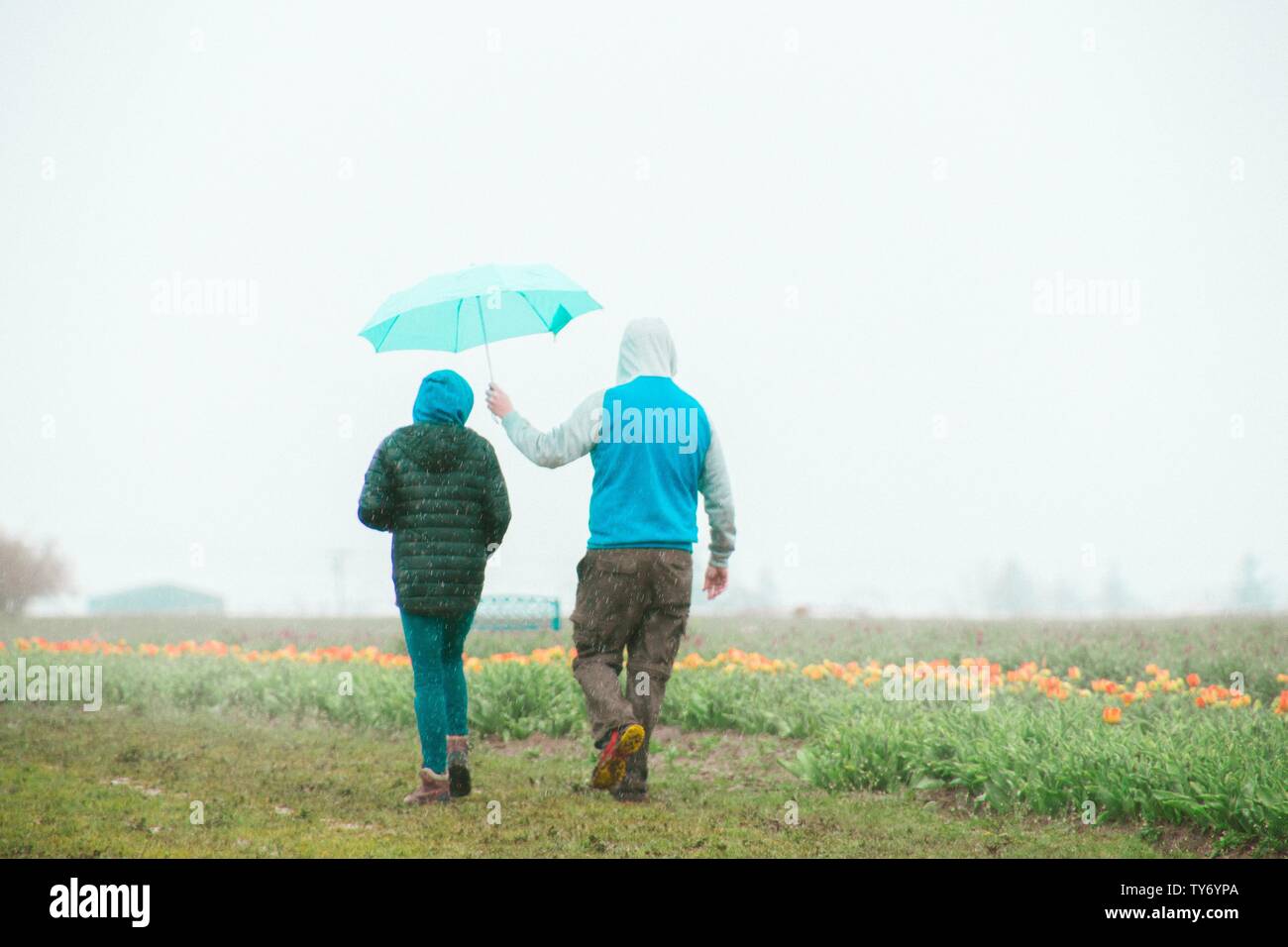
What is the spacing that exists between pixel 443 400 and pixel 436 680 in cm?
147

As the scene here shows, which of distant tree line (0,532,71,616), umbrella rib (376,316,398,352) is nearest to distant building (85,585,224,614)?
distant tree line (0,532,71,616)

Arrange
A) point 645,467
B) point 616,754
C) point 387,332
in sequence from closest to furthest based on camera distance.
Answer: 1. point 616,754
2. point 645,467
3. point 387,332

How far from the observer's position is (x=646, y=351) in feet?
20.4

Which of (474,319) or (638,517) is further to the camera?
(474,319)

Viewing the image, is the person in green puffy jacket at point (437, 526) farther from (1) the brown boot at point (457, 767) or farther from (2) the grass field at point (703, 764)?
(2) the grass field at point (703, 764)

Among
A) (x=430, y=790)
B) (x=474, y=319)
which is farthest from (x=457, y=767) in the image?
(x=474, y=319)

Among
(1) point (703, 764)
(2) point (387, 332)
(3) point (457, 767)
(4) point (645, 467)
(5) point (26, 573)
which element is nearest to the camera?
(4) point (645, 467)

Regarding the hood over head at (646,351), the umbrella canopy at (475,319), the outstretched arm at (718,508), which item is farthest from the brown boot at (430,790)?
the umbrella canopy at (475,319)

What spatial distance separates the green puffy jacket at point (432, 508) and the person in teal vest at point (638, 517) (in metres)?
0.31

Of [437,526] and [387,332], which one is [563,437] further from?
[387,332]

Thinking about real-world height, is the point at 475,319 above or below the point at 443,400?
above

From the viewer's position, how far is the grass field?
547cm

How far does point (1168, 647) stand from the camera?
11438 millimetres
